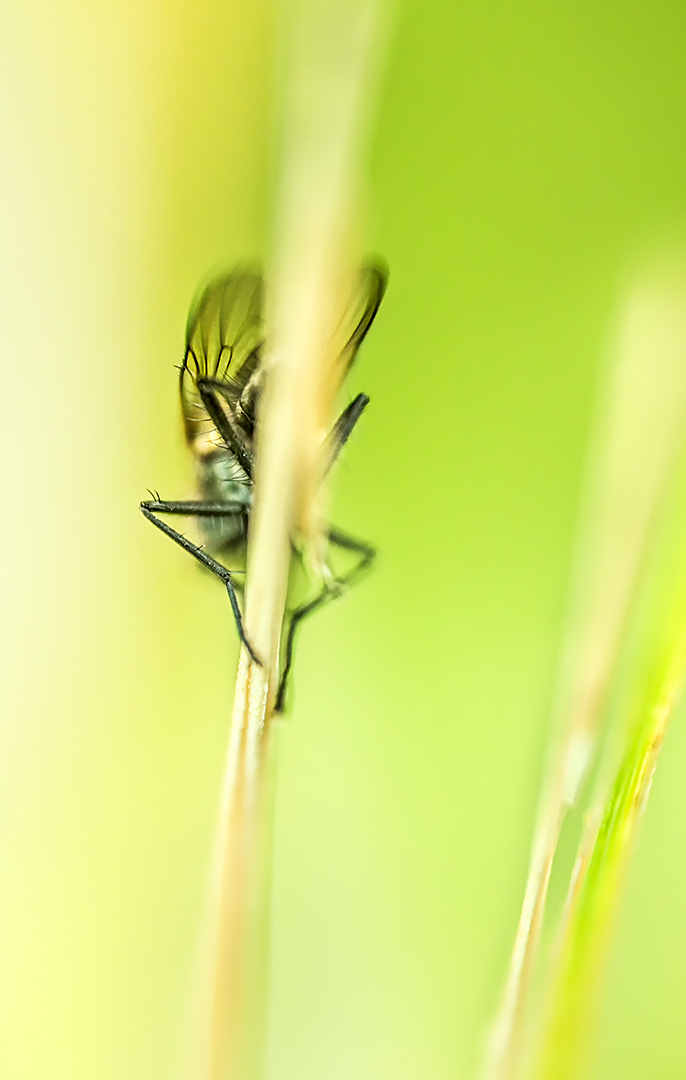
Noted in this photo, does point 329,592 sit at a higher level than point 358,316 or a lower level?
lower

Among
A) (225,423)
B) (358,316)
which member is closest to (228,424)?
(225,423)

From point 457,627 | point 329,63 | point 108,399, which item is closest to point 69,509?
point 108,399

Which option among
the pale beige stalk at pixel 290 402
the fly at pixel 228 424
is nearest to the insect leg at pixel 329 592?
Answer: the fly at pixel 228 424

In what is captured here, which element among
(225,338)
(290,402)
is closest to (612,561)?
(290,402)

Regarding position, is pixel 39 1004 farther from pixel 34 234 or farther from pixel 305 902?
pixel 34 234

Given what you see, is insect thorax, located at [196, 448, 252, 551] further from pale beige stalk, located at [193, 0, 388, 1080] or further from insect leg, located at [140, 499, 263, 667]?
pale beige stalk, located at [193, 0, 388, 1080]

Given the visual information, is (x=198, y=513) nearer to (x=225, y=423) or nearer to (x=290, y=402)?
(x=225, y=423)

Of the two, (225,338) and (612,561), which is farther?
(225,338)

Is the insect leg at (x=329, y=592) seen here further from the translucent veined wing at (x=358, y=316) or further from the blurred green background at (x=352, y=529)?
the translucent veined wing at (x=358, y=316)
